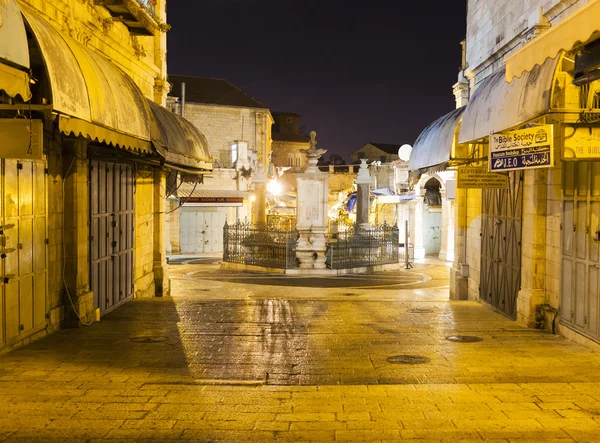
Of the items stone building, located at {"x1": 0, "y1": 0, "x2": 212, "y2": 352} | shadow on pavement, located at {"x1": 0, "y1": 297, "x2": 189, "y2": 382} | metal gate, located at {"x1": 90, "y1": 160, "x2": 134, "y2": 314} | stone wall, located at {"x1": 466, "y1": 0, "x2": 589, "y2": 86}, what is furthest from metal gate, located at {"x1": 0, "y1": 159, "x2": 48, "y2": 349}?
stone wall, located at {"x1": 466, "y1": 0, "x2": 589, "y2": 86}

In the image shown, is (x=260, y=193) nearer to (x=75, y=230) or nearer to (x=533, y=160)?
(x=75, y=230)

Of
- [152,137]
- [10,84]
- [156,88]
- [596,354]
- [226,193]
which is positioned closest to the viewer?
[10,84]

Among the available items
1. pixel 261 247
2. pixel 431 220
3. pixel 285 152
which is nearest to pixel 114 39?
pixel 261 247

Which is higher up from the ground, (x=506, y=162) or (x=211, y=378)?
(x=506, y=162)

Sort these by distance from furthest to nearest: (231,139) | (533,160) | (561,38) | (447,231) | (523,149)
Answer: (231,139)
(447,231)
(523,149)
(533,160)
(561,38)

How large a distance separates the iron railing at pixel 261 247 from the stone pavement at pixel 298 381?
41.4 feet

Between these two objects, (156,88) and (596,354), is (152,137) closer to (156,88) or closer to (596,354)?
(156,88)

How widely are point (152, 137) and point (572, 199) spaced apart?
6789mm

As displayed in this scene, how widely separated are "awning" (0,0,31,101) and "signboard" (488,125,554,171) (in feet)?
20.5

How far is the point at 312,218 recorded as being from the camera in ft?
75.5

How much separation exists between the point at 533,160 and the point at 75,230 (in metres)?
7.05

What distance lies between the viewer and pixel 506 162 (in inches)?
337

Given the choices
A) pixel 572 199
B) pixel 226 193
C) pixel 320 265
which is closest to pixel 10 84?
pixel 572 199

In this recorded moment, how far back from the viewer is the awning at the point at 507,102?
287 inches
